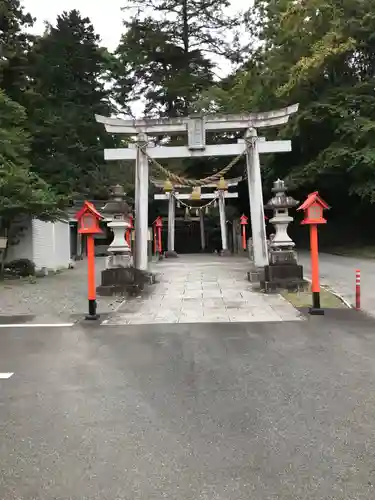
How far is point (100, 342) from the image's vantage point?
7164mm

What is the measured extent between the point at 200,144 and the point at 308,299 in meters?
5.53

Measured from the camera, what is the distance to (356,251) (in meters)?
24.4

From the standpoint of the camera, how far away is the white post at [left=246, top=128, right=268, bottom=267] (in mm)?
13406

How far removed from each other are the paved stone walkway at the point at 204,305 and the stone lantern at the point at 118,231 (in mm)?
1216

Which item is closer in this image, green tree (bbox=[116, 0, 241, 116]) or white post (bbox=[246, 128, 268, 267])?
white post (bbox=[246, 128, 268, 267])

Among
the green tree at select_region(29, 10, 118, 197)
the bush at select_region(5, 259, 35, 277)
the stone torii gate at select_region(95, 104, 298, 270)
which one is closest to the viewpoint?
the stone torii gate at select_region(95, 104, 298, 270)

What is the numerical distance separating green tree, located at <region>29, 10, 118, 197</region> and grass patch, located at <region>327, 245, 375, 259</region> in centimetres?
1383

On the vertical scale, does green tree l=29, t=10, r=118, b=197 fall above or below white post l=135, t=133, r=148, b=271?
above

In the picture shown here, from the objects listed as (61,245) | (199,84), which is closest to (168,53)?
(199,84)

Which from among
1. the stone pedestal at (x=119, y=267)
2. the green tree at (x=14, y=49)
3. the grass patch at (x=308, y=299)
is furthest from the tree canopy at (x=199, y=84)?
the grass patch at (x=308, y=299)

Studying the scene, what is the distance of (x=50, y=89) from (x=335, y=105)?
1630 centimetres

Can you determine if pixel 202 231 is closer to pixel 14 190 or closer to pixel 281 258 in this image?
pixel 14 190

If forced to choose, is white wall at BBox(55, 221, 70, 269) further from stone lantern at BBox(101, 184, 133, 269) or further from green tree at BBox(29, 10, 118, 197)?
stone lantern at BBox(101, 184, 133, 269)

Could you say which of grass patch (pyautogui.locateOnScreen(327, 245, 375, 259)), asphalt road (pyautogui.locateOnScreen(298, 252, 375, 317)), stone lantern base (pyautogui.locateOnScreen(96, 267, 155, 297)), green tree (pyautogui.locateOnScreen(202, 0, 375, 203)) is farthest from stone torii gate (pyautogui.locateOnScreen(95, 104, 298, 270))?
grass patch (pyautogui.locateOnScreen(327, 245, 375, 259))
